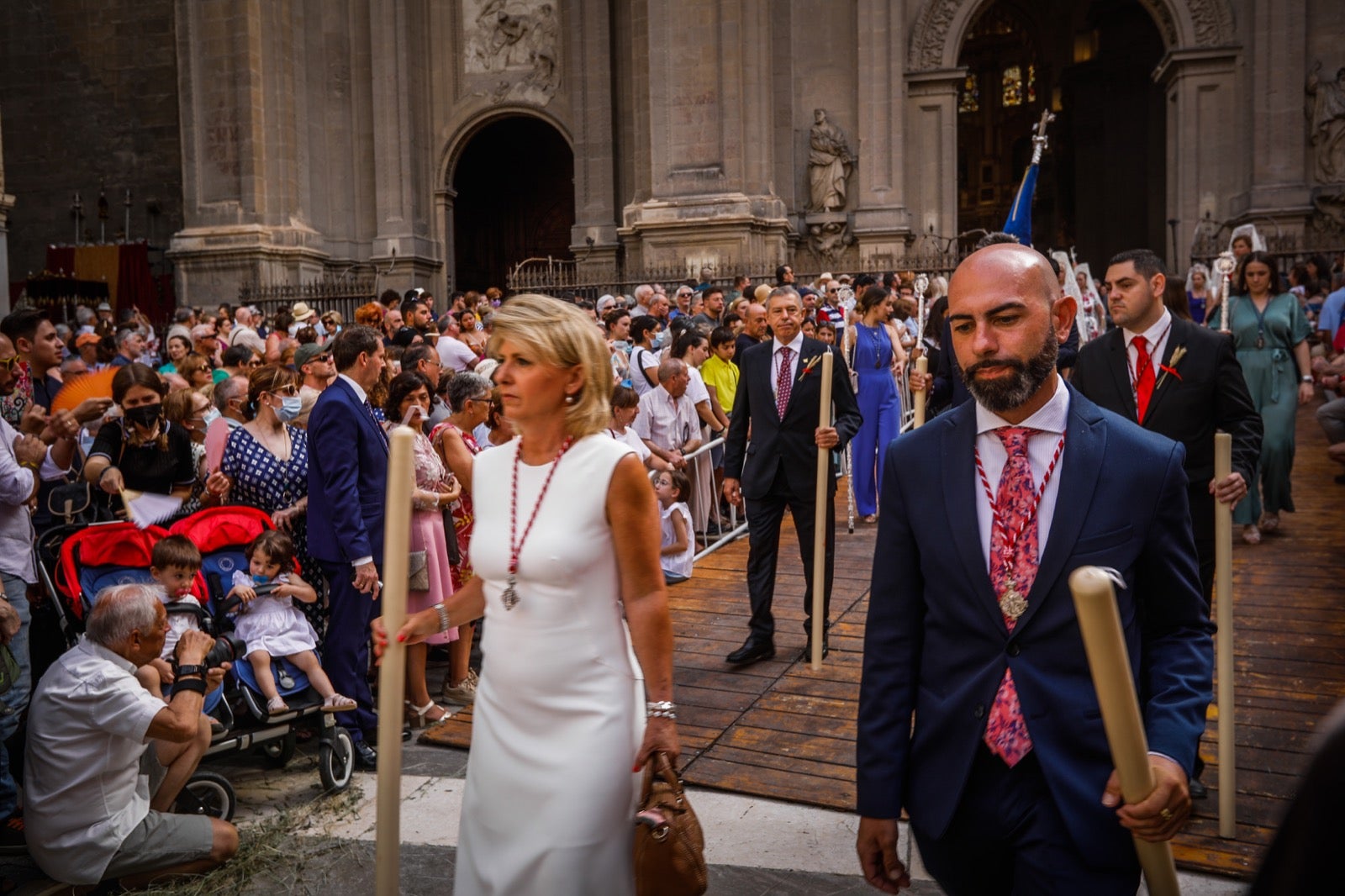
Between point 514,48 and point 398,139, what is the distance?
10.8 feet

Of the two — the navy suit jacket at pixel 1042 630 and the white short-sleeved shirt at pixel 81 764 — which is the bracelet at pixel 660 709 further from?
the white short-sleeved shirt at pixel 81 764

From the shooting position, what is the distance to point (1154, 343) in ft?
16.5

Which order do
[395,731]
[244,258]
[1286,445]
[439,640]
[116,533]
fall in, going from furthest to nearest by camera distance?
[244,258] < [1286,445] < [439,640] < [116,533] < [395,731]

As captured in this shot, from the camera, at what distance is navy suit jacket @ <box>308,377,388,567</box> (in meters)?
5.58

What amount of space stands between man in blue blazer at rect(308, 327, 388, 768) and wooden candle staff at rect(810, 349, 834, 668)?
2.33m

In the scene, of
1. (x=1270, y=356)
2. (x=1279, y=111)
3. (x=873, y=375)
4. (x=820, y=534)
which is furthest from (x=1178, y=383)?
(x=1279, y=111)

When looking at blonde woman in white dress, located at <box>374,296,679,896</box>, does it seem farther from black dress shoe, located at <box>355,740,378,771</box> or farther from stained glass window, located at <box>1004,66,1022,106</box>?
stained glass window, located at <box>1004,66,1022,106</box>

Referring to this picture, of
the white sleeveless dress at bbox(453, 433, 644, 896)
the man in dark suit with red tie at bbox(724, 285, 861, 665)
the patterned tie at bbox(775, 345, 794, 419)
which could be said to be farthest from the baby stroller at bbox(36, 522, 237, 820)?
the patterned tie at bbox(775, 345, 794, 419)

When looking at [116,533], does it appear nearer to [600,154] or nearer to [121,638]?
[121,638]

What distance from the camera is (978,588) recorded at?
2492mm

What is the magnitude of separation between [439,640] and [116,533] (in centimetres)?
201

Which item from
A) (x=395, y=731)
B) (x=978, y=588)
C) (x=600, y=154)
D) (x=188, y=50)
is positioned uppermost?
(x=188, y=50)

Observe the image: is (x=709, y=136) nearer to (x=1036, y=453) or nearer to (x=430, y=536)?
(x=430, y=536)

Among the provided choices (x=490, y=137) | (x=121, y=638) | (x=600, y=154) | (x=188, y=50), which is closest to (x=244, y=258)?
(x=188, y=50)
